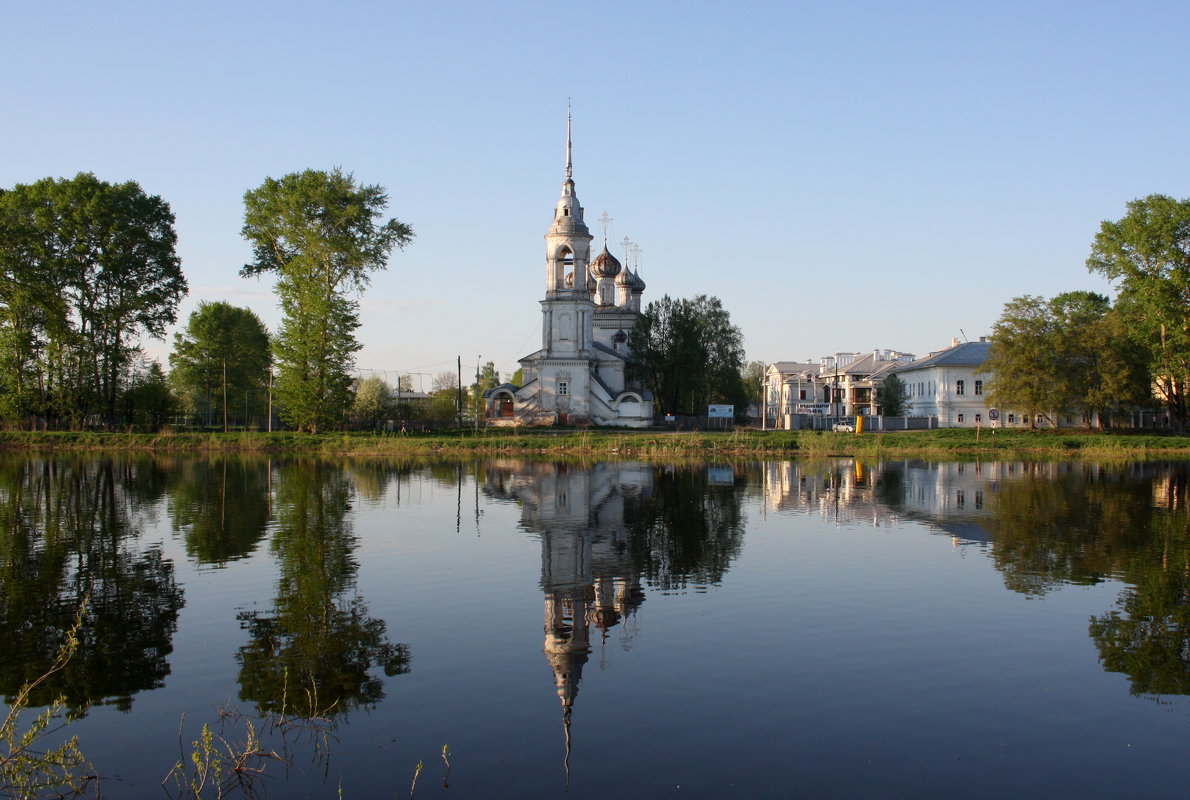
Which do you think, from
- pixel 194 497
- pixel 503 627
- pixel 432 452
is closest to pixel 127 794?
pixel 503 627

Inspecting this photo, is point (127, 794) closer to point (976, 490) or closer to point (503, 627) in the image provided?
point (503, 627)

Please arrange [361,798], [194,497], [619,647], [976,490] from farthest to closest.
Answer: [976,490] < [194,497] < [619,647] < [361,798]

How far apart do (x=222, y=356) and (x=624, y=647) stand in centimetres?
6578

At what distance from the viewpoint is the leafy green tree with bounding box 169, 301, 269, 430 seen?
230 ft

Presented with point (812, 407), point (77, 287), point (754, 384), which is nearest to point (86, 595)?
point (77, 287)

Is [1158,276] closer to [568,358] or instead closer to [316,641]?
[568,358]

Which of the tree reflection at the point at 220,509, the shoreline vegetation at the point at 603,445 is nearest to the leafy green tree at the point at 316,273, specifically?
the shoreline vegetation at the point at 603,445

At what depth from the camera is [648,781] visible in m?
7.18

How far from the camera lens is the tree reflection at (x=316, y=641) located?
907cm

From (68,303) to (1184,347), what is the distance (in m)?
59.1

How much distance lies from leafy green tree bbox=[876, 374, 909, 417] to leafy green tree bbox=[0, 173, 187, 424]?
51625mm

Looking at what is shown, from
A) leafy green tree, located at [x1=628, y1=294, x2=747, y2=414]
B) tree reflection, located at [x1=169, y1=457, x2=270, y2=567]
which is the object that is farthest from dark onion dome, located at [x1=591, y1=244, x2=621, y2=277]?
tree reflection, located at [x1=169, y1=457, x2=270, y2=567]

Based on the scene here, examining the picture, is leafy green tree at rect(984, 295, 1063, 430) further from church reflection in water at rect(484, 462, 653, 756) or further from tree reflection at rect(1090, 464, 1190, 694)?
tree reflection at rect(1090, 464, 1190, 694)

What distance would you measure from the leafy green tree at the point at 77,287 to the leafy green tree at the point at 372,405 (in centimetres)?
1195
